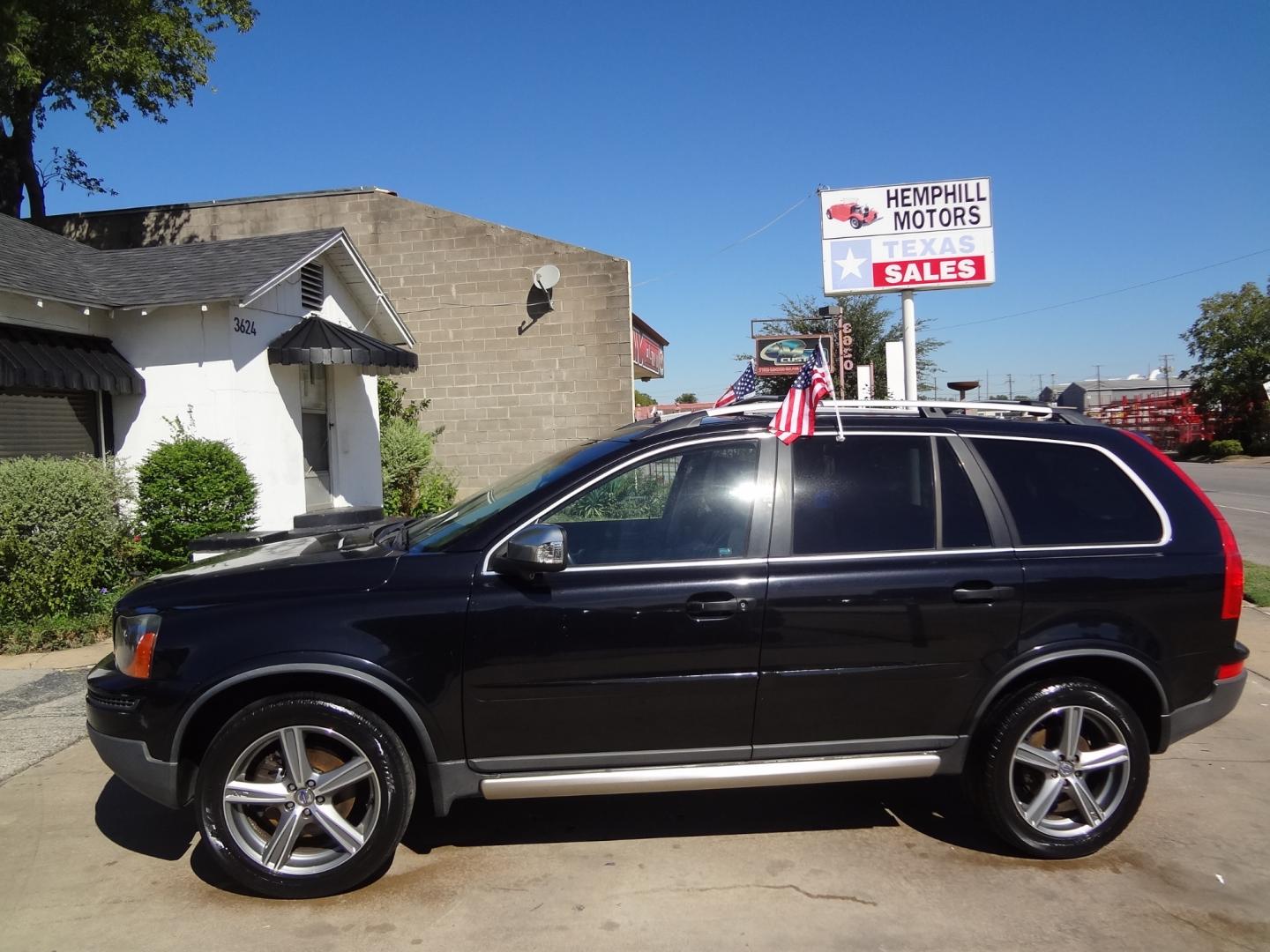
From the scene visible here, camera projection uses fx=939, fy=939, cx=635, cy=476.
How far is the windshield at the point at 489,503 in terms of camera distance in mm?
3979

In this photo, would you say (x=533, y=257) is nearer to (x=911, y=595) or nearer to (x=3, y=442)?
(x=3, y=442)

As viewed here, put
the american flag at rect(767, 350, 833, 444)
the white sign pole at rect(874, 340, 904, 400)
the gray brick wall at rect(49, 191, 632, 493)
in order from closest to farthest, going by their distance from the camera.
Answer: the american flag at rect(767, 350, 833, 444) → the white sign pole at rect(874, 340, 904, 400) → the gray brick wall at rect(49, 191, 632, 493)

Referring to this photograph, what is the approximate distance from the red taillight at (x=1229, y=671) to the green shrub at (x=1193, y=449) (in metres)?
47.0

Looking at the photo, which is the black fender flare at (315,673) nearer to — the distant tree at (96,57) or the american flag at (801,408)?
the american flag at (801,408)

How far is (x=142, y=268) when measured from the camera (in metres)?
11.1

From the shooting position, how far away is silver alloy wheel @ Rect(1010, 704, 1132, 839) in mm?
3961

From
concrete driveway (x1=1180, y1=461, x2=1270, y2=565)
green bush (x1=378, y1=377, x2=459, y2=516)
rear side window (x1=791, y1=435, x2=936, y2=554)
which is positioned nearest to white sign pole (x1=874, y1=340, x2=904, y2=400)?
concrete driveway (x1=1180, y1=461, x2=1270, y2=565)

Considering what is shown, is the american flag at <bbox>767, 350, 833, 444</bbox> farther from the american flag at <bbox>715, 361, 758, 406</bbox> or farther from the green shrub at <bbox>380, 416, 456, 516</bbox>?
the green shrub at <bbox>380, 416, 456, 516</bbox>

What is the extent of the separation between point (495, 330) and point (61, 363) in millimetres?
8862

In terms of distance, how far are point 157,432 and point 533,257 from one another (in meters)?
8.38

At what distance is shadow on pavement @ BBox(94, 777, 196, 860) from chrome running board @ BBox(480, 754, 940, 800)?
1.64 meters

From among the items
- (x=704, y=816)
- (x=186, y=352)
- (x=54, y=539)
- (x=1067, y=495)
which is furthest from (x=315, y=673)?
(x=186, y=352)

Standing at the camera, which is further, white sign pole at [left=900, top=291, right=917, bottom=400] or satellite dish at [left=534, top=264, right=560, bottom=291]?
satellite dish at [left=534, top=264, right=560, bottom=291]

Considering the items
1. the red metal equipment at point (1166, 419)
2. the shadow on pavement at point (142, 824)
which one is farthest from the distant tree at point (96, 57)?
the red metal equipment at point (1166, 419)
